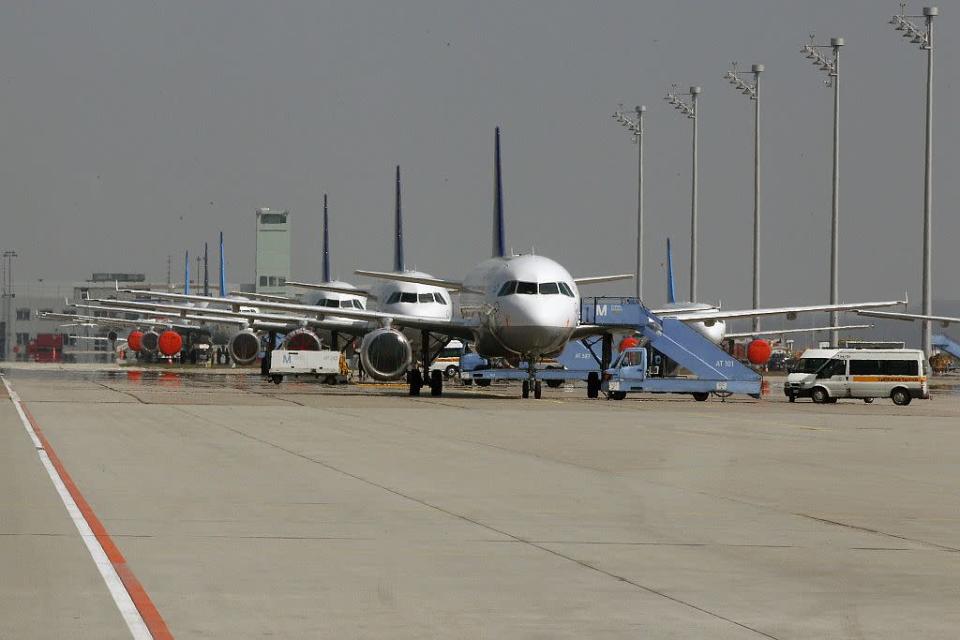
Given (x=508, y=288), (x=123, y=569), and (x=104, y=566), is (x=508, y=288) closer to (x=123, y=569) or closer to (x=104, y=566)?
(x=104, y=566)

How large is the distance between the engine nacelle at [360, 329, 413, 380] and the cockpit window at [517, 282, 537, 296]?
4.46m

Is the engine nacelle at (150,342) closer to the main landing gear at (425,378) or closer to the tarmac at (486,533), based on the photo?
the main landing gear at (425,378)

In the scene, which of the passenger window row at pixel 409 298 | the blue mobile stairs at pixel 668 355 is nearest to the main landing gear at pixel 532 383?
the blue mobile stairs at pixel 668 355

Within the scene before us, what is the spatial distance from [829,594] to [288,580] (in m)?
3.98

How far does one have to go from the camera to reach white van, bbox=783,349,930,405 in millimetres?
50750

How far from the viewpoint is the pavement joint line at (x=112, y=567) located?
9422 millimetres

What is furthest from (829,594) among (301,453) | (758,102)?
(758,102)

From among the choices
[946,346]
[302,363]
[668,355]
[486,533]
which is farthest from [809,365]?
[946,346]

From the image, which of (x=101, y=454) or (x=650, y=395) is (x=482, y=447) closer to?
(x=101, y=454)

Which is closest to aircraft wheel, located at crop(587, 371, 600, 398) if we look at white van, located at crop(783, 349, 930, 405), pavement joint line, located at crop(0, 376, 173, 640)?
white van, located at crop(783, 349, 930, 405)

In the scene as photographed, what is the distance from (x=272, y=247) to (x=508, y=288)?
484 feet

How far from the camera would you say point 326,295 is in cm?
7494

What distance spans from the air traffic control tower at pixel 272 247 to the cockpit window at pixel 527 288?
146m

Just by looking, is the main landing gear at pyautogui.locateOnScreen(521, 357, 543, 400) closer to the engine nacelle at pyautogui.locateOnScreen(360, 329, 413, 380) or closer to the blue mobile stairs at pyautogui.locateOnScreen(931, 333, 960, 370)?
the engine nacelle at pyautogui.locateOnScreen(360, 329, 413, 380)
